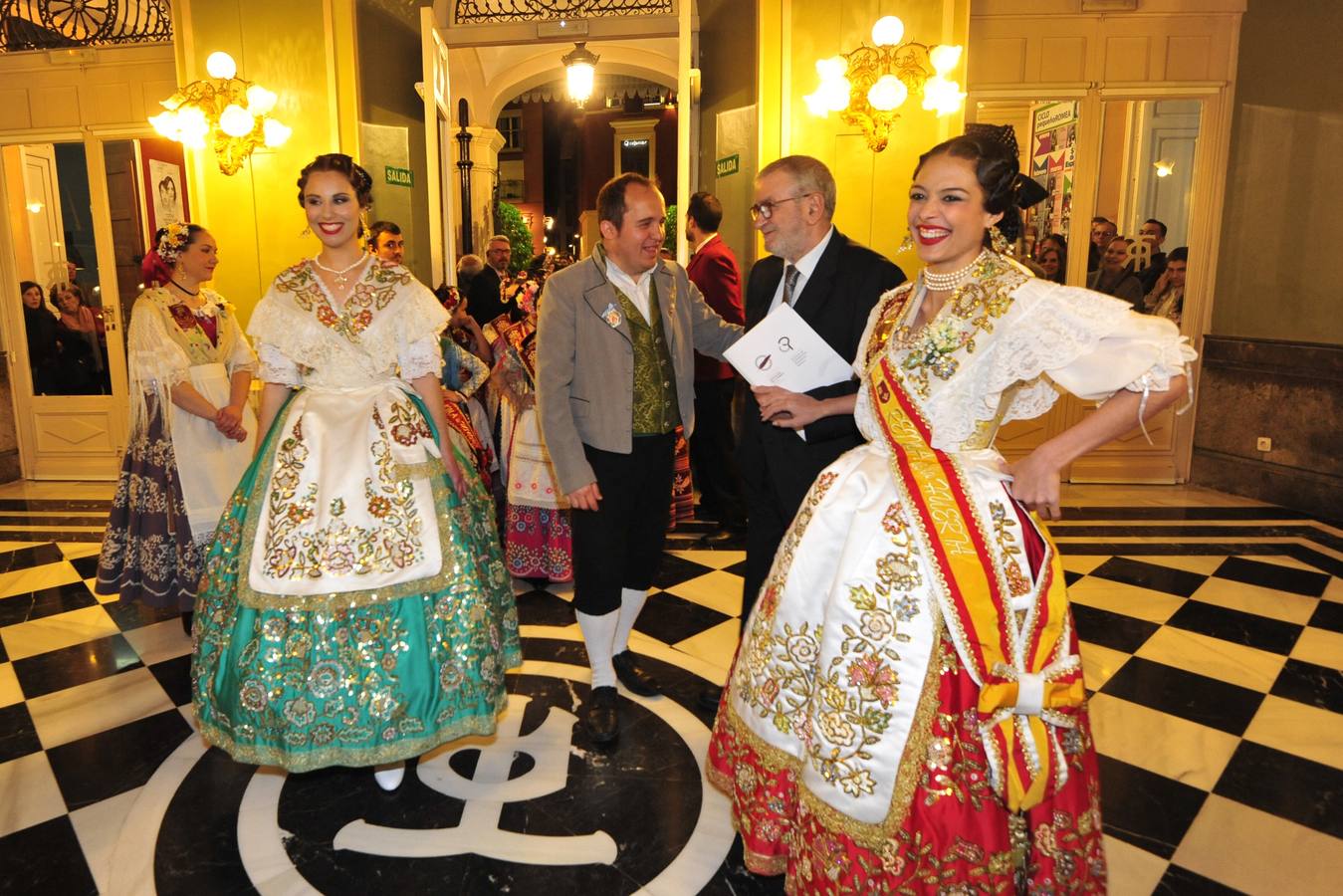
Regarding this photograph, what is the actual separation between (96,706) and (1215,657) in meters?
3.85

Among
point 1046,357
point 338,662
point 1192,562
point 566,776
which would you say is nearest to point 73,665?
point 338,662

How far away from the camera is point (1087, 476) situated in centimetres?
589

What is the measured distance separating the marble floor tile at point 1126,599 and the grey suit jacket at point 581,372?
2260 millimetres

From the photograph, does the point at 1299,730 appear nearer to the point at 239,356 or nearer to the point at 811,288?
the point at 811,288

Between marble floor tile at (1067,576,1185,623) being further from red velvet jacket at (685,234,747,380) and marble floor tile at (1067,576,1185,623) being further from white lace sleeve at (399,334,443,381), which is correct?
white lace sleeve at (399,334,443,381)

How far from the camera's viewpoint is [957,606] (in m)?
1.37

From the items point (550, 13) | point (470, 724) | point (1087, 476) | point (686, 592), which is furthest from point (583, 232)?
point (470, 724)

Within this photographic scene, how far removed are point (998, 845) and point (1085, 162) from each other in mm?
5457

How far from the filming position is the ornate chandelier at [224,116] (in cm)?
489

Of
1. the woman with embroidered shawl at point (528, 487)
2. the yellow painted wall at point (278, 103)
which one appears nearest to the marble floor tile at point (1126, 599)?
the woman with embroidered shawl at point (528, 487)

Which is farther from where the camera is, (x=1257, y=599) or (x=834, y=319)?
(x=1257, y=599)

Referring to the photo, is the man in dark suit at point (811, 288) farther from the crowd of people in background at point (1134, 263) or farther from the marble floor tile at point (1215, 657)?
the crowd of people in background at point (1134, 263)

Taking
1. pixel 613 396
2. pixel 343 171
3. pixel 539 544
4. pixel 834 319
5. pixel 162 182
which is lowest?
pixel 539 544

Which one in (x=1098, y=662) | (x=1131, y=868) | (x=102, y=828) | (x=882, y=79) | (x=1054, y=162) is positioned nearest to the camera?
(x=1131, y=868)
